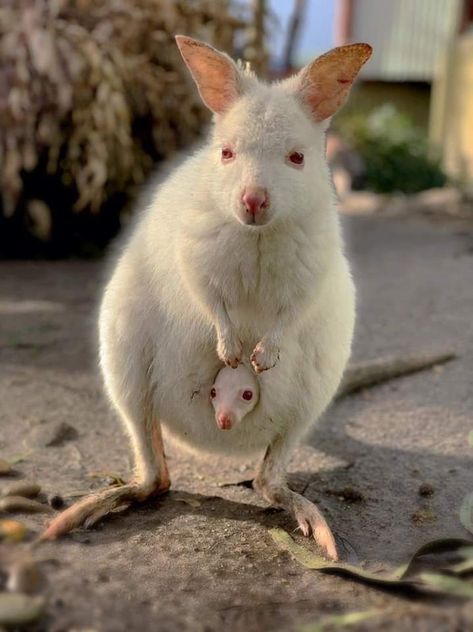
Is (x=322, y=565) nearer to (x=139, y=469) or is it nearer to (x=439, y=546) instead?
(x=439, y=546)

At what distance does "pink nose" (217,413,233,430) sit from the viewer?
2209mm

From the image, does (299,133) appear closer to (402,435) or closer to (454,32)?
(402,435)

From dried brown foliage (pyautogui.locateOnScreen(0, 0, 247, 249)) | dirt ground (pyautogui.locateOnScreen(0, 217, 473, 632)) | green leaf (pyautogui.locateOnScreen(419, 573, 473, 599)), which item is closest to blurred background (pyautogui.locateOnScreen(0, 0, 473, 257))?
dried brown foliage (pyautogui.locateOnScreen(0, 0, 247, 249))

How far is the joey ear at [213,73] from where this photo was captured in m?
2.12

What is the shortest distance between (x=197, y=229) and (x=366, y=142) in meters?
9.62

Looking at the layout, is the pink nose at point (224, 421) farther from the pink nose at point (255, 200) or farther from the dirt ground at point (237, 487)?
the pink nose at point (255, 200)

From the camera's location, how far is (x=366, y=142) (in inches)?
446

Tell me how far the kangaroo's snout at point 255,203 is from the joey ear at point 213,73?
0.35 metres

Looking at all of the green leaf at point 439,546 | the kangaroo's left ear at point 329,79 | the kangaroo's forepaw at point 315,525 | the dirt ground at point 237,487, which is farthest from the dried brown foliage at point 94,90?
the green leaf at point 439,546

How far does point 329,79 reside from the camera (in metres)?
2.13

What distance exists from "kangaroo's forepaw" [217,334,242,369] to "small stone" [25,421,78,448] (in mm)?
1000

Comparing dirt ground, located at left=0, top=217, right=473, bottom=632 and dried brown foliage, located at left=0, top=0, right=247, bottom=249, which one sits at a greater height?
dried brown foliage, located at left=0, top=0, right=247, bottom=249

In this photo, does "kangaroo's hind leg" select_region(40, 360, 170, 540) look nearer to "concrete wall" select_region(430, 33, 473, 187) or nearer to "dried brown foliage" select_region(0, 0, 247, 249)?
"dried brown foliage" select_region(0, 0, 247, 249)

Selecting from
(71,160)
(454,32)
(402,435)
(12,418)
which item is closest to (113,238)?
(71,160)
